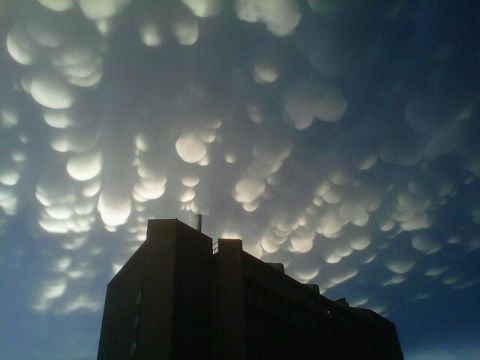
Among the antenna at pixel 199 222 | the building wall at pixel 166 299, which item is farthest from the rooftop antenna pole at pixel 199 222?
the building wall at pixel 166 299

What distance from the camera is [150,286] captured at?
28141mm

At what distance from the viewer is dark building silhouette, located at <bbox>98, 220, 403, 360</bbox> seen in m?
26.6

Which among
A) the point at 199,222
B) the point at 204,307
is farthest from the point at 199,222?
the point at 204,307

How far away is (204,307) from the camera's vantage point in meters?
29.2

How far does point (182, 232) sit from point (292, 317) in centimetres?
1644

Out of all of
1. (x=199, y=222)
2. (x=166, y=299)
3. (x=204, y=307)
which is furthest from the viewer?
(x=199, y=222)

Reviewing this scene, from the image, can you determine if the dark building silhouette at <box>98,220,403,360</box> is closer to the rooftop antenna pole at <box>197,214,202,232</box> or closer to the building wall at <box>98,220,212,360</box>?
the building wall at <box>98,220,212,360</box>

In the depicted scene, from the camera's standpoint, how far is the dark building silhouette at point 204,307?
2662 centimetres

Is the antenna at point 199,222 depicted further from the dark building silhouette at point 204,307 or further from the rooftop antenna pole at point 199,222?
the dark building silhouette at point 204,307

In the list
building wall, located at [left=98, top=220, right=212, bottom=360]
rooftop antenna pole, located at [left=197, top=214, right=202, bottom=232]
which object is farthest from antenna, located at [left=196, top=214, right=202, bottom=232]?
building wall, located at [left=98, top=220, right=212, bottom=360]

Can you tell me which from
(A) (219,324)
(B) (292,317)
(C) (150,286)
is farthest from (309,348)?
(C) (150,286)

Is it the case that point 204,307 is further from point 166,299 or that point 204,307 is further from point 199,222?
point 199,222

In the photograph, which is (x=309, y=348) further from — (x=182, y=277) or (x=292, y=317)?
(x=182, y=277)

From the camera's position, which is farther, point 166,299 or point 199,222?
point 199,222
